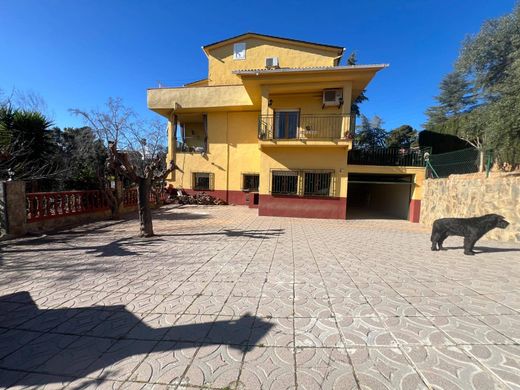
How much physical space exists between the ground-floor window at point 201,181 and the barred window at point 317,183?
289 inches

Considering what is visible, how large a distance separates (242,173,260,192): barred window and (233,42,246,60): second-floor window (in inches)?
327

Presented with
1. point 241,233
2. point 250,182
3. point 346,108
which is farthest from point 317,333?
point 250,182

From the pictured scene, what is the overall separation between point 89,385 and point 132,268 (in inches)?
112

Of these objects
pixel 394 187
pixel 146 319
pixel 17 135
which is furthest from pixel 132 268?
pixel 394 187

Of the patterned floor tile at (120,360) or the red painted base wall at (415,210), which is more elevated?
the red painted base wall at (415,210)

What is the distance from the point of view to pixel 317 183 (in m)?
11.4

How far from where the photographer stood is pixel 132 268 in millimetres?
4461

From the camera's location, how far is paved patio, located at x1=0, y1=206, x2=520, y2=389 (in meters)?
1.97

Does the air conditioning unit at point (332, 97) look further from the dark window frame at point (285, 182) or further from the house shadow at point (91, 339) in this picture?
the house shadow at point (91, 339)

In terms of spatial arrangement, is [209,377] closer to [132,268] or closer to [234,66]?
[132,268]

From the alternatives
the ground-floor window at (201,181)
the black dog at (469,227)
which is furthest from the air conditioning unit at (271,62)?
the black dog at (469,227)

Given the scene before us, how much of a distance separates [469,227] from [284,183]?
7.34 metres

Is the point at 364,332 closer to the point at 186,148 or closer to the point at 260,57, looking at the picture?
the point at 186,148

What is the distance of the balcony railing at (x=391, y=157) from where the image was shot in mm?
11445
